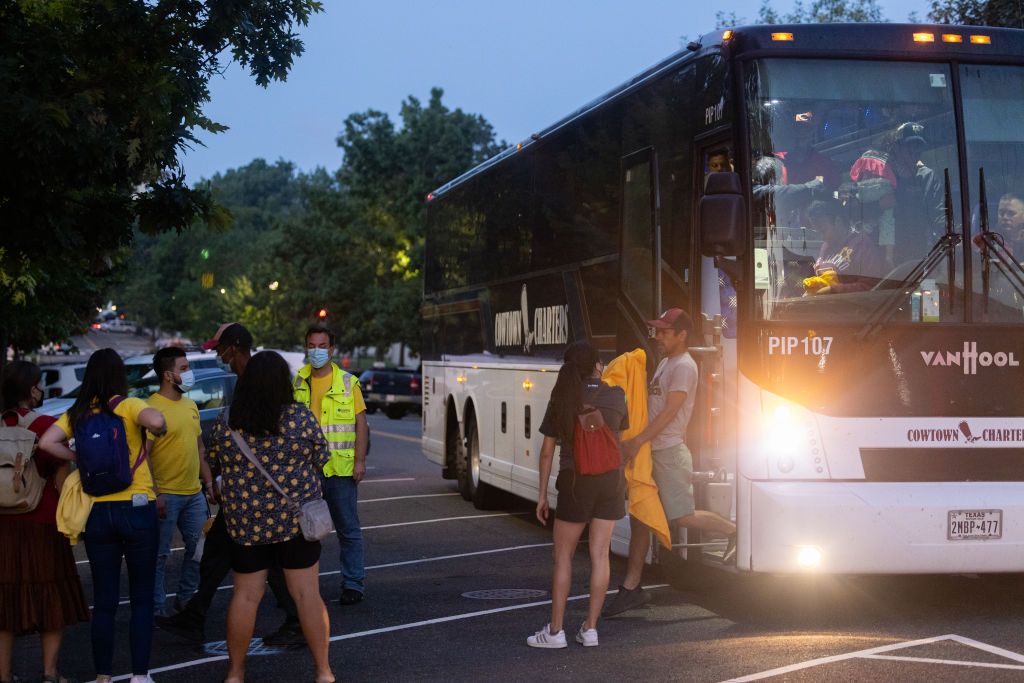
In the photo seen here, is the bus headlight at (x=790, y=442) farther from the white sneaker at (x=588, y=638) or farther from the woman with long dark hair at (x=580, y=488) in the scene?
the white sneaker at (x=588, y=638)

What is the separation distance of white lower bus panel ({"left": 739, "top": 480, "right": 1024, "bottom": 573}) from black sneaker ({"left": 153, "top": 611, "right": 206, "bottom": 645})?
11.0 feet

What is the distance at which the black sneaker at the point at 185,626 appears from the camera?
882 cm

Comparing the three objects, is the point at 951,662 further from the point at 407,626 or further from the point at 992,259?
the point at 407,626

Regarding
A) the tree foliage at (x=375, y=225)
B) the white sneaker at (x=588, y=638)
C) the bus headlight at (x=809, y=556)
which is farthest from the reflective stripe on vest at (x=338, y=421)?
the tree foliage at (x=375, y=225)

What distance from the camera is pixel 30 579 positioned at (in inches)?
290

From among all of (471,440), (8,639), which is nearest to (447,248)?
(471,440)

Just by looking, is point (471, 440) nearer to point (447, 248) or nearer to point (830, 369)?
point (447, 248)

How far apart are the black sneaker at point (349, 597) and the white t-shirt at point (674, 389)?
7.75 ft

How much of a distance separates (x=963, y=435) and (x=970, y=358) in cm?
48

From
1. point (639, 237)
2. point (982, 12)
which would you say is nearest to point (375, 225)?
point (982, 12)

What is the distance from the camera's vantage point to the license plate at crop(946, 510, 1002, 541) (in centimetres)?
879

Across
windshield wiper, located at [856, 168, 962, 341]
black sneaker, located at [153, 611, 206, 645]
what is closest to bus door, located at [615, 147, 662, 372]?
windshield wiper, located at [856, 168, 962, 341]

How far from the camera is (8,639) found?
293 inches

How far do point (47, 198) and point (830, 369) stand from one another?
5.42m
